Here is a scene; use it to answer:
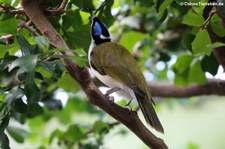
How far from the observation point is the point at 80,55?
3.62 feet

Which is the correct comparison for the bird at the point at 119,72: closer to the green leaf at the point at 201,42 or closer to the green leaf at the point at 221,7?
the green leaf at the point at 201,42

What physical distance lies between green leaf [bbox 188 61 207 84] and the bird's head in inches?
10.7

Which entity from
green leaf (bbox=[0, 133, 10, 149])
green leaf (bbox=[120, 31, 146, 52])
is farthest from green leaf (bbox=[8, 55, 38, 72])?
green leaf (bbox=[120, 31, 146, 52])

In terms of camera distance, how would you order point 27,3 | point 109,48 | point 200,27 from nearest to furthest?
point 27,3
point 200,27
point 109,48

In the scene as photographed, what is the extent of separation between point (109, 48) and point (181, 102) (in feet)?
3.66

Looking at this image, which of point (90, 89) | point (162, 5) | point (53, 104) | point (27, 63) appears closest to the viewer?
point (27, 63)

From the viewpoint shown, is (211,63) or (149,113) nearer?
(149,113)

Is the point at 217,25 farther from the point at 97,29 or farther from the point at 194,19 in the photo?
the point at 97,29

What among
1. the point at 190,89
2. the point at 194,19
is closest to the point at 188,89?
the point at 190,89

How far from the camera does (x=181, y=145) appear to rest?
8.07 ft

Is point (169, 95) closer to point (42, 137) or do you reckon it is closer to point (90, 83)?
point (42, 137)

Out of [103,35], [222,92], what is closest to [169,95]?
[222,92]

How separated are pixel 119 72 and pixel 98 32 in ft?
0.60

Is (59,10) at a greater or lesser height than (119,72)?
greater
